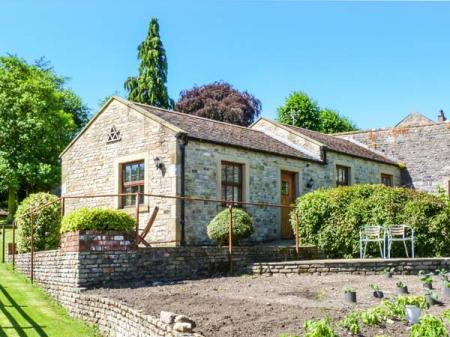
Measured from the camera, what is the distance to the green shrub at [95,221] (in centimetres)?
1190

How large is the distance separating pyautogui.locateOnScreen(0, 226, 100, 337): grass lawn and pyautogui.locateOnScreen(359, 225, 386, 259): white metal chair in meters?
7.60

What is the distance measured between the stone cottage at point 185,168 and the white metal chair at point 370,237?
10.9 ft

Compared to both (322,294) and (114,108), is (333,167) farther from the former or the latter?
(322,294)

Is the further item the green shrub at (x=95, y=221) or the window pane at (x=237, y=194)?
the window pane at (x=237, y=194)

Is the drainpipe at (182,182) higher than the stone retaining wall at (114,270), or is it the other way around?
the drainpipe at (182,182)

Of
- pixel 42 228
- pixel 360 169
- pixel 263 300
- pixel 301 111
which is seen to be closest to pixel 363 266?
pixel 263 300

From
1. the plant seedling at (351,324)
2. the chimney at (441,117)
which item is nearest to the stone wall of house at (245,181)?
the plant seedling at (351,324)

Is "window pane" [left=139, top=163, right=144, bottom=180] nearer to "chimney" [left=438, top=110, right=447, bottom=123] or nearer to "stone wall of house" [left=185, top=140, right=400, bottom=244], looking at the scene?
"stone wall of house" [left=185, top=140, right=400, bottom=244]

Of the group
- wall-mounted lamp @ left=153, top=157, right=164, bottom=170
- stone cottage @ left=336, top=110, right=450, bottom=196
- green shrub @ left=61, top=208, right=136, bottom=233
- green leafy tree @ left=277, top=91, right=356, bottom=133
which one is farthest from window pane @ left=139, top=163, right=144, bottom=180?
green leafy tree @ left=277, top=91, right=356, bottom=133

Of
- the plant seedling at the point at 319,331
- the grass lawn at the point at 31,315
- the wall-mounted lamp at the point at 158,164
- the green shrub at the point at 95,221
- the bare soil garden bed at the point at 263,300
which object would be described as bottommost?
the grass lawn at the point at 31,315

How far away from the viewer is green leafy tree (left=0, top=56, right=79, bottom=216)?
29516mm

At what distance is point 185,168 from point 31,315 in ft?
20.2

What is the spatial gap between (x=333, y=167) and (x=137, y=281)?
1084 cm

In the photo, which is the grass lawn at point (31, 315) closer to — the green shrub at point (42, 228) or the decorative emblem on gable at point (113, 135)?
the green shrub at point (42, 228)
